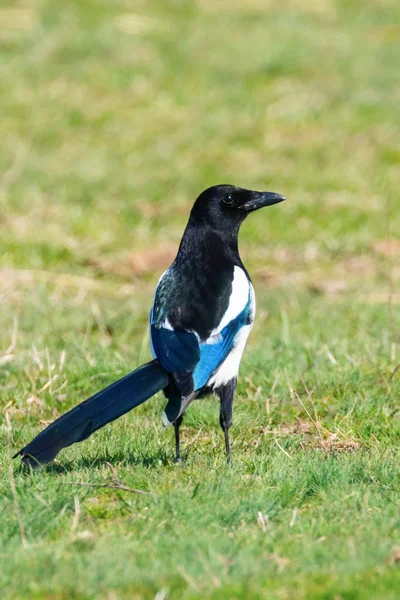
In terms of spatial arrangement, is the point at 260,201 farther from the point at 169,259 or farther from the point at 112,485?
the point at 169,259

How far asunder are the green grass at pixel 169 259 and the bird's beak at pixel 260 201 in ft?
2.84

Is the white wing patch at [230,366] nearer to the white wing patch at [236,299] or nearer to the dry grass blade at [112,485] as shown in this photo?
the white wing patch at [236,299]

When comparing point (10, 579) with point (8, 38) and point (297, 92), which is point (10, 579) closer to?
point (297, 92)

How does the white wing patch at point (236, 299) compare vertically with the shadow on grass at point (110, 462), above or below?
above

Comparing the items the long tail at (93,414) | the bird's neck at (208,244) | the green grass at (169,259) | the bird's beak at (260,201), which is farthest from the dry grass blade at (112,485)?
the bird's beak at (260,201)

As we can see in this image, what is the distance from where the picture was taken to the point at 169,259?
27.3 feet

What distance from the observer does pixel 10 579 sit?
2988mm

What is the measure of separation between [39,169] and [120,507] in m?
6.75

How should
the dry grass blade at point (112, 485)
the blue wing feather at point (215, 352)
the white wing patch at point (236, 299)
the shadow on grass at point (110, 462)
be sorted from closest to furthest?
1. the dry grass blade at point (112, 485)
2. the shadow on grass at point (110, 462)
3. the blue wing feather at point (215, 352)
4. the white wing patch at point (236, 299)

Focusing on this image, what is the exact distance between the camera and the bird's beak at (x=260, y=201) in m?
4.90

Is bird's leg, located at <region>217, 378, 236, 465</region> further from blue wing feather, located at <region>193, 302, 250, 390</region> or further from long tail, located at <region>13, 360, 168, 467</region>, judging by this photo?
long tail, located at <region>13, 360, 168, 467</region>

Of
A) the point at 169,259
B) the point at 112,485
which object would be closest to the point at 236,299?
the point at 112,485

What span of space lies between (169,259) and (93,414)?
4.51 m

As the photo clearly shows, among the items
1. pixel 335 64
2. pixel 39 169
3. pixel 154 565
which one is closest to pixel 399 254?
pixel 39 169
